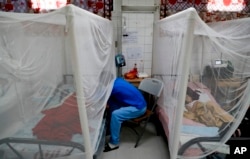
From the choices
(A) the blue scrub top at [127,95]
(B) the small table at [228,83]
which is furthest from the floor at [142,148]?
(B) the small table at [228,83]

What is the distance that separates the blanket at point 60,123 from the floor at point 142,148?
0.92 m

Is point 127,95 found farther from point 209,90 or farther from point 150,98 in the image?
point 209,90

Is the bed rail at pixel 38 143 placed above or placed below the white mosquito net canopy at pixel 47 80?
below

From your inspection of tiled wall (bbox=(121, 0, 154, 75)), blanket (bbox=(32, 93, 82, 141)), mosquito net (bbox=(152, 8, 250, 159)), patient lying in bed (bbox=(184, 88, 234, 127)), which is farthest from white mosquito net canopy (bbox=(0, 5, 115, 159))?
tiled wall (bbox=(121, 0, 154, 75))

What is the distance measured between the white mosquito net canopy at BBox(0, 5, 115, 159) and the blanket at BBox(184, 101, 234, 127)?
0.89 metres

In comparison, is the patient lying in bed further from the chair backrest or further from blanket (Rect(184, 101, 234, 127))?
the chair backrest

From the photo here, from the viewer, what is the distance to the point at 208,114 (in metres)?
1.78

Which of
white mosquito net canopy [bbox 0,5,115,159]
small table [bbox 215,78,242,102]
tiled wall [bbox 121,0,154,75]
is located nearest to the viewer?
white mosquito net canopy [bbox 0,5,115,159]

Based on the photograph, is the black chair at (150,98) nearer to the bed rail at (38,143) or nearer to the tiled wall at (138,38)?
the tiled wall at (138,38)

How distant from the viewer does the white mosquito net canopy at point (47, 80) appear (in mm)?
1340

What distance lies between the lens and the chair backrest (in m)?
2.57

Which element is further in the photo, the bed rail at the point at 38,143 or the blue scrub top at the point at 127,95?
the blue scrub top at the point at 127,95

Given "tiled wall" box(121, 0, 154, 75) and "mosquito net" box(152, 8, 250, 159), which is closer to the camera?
"mosquito net" box(152, 8, 250, 159)

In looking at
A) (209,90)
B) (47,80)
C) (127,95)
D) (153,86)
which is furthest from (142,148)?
(47,80)
